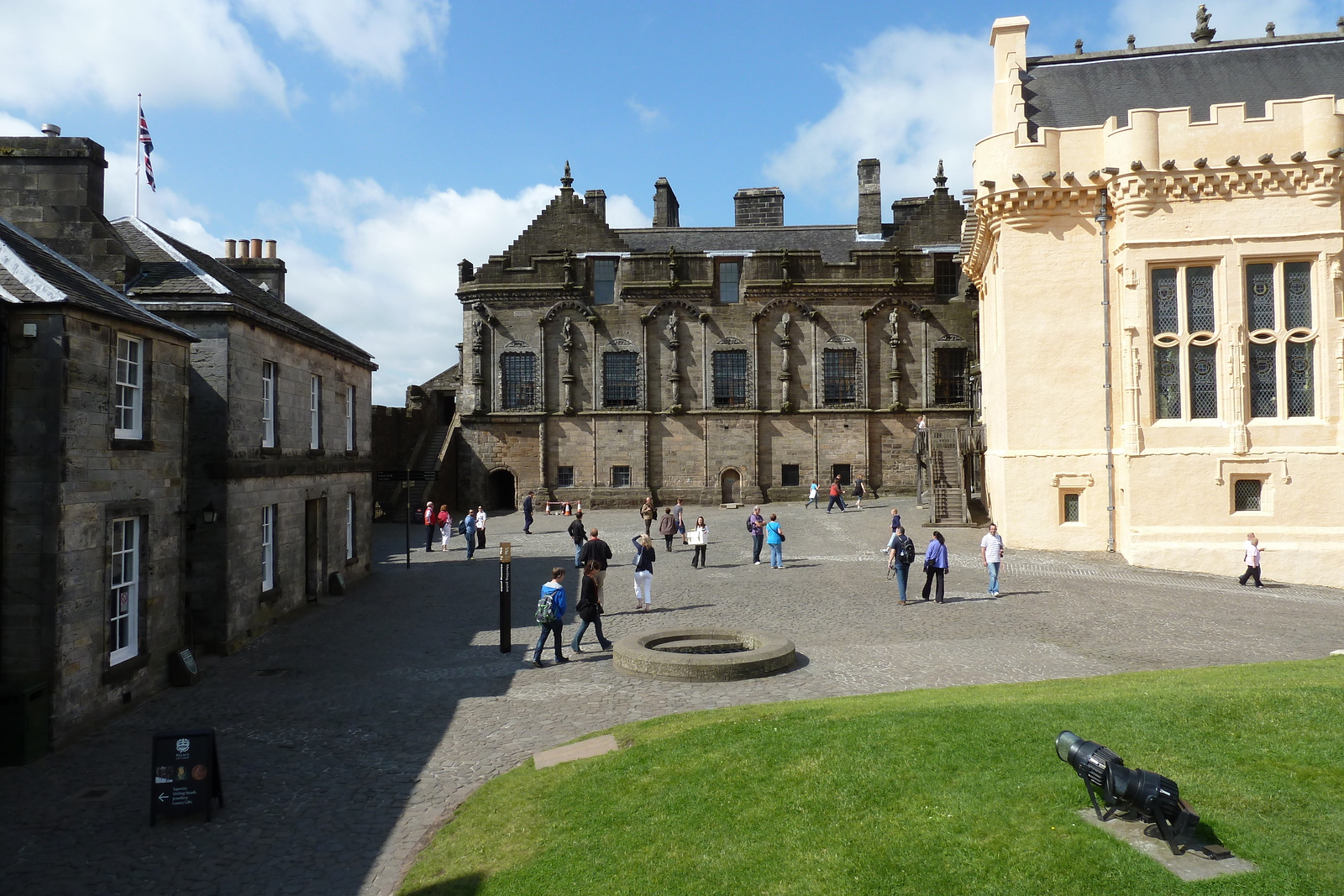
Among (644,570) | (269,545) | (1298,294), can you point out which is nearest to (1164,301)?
(1298,294)

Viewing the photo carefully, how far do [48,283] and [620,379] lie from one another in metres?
29.7

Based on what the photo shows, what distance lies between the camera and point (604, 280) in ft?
133

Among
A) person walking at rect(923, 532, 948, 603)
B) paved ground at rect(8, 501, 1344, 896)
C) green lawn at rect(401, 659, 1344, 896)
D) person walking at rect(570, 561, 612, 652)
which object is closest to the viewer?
green lawn at rect(401, 659, 1344, 896)

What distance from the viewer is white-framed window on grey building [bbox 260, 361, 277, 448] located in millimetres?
16547

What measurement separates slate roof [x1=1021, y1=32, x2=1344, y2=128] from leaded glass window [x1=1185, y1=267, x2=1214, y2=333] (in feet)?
15.3

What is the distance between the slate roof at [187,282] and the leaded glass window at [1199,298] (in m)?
21.3

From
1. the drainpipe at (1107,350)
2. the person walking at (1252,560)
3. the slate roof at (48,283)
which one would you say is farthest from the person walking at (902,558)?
the slate roof at (48,283)

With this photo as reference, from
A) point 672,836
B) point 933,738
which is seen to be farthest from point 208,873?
point 933,738

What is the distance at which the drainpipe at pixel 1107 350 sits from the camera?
73.6 ft

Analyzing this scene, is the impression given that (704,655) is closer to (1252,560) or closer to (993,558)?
(993,558)

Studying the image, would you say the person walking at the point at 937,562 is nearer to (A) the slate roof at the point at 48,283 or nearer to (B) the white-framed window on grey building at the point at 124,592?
(B) the white-framed window on grey building at the point at 124,592

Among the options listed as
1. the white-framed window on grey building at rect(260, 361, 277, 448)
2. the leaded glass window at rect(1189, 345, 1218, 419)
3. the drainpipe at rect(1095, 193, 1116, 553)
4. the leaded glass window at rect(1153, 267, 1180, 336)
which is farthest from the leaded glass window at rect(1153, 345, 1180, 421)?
the white-framed window on grey building at rect(260, 361, 277, 448)

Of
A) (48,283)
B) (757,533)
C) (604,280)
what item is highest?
(604,280)

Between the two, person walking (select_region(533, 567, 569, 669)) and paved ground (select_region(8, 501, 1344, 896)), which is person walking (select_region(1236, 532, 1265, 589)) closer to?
paved ground (select_region(8, 501, 1344, 896))
